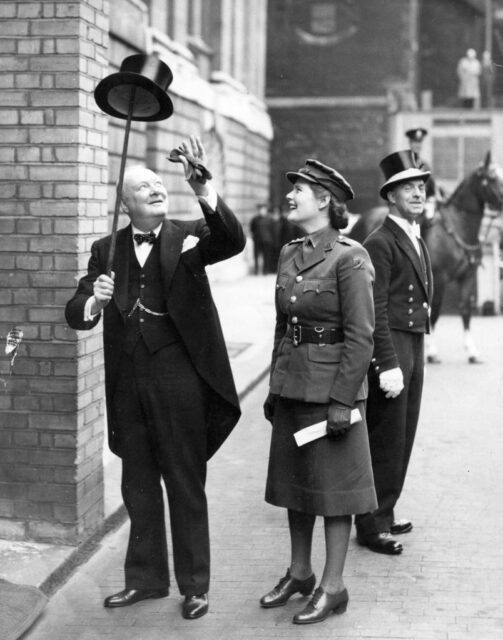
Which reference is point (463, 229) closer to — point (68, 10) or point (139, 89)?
point (68, 10)

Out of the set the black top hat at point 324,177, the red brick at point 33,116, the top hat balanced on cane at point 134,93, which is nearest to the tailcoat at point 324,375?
the black top hat at point 324,177

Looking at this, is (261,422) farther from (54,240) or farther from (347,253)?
(347,253)

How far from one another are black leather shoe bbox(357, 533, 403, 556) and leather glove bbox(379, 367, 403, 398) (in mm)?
779

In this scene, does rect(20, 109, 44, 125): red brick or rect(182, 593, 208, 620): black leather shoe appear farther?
rect(20, 109, 44, 125): red brick

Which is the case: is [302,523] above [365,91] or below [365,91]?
below

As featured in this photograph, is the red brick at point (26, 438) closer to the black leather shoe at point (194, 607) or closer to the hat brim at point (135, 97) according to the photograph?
the black leather shoe at point (194, 607)

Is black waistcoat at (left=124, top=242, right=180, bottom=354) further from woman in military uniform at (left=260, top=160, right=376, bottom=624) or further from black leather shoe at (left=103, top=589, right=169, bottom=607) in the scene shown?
black leather shoe at (left=103, top=589, right=169, bottom=607)

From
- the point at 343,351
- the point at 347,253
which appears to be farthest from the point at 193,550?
the point at 347,253

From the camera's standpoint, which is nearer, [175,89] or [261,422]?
[261,422]

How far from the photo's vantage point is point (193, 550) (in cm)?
488

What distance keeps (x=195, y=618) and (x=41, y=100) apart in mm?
2587

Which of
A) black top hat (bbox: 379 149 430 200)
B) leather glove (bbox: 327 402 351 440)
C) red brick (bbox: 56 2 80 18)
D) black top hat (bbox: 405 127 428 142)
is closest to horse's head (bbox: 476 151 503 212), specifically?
black top hat (bbox: 405 127 428 142)

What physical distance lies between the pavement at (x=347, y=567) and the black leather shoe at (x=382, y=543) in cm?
4

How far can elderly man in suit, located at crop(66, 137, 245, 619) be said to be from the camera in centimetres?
480
